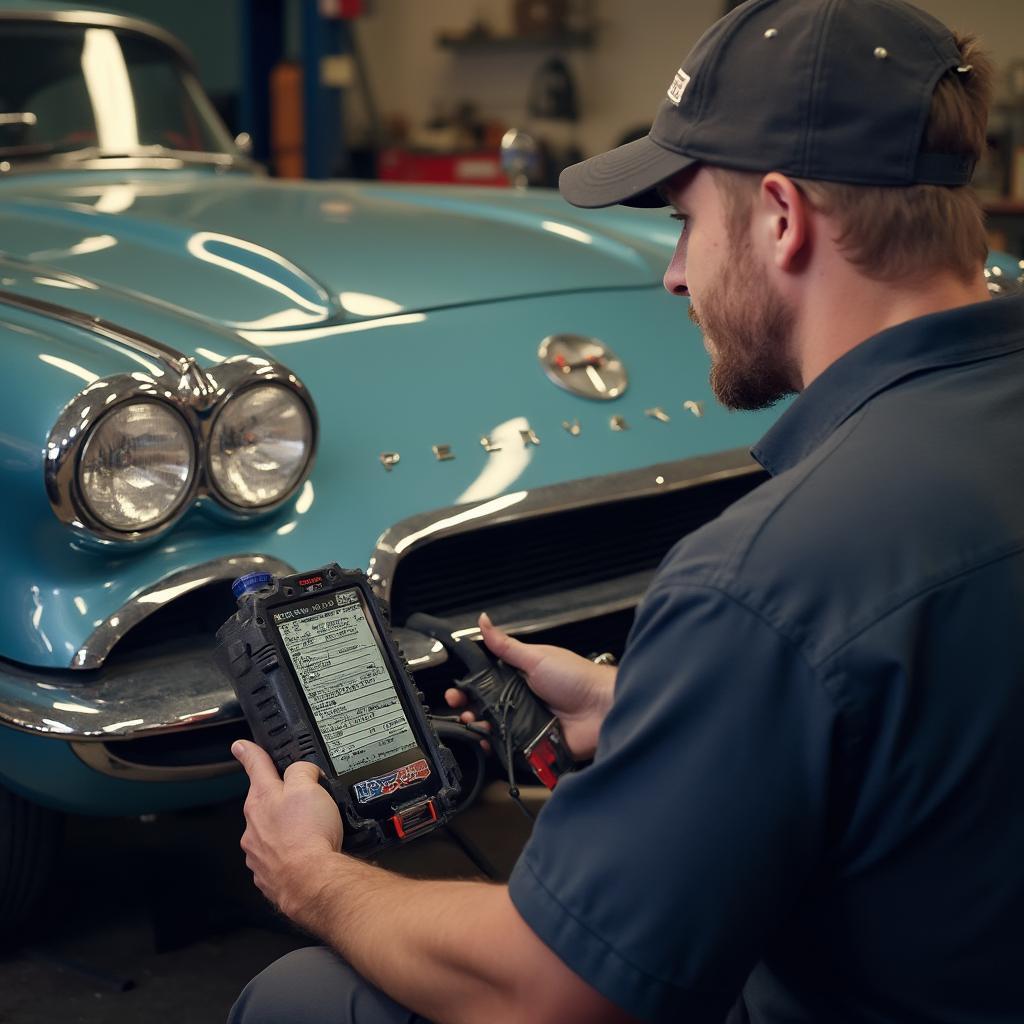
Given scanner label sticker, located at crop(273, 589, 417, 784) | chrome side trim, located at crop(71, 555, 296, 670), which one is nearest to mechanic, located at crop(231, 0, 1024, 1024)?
scanner label sticker, located at crop(273, 589, 417, 784)

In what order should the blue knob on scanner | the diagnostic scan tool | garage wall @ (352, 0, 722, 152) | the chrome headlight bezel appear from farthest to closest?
garage wall @ (352, 0, 722, 152) → the chrome headlight bezel → the blue knob on scanner → the diagnostic scan tool

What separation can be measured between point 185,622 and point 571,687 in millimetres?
571

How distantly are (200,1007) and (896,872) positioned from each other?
132 cm

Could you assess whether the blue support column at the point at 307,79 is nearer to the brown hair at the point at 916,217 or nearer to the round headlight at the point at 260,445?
the round headlight at the point at 260,445

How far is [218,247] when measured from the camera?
243 cm

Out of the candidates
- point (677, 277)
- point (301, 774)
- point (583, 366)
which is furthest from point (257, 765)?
point (583, 366)

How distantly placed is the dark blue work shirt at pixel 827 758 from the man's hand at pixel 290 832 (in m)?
0.34

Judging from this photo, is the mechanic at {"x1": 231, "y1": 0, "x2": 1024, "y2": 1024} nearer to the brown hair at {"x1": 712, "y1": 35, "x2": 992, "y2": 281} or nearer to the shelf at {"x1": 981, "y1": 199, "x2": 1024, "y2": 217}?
the brown hair at {"x1": 712, "y1": 35, "x2": 992, "y2": 281}

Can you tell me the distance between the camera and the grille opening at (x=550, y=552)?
6.82 feet

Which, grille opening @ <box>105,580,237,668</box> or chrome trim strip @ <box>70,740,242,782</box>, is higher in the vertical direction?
grille opening @ <box>105,580,237,668</box>

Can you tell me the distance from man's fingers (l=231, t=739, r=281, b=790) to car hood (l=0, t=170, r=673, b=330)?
0.83 meters

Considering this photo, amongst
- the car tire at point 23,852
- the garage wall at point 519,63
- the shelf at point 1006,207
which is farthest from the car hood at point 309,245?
the garage wall at point 519,63

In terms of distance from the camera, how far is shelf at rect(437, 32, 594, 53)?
9.59 metres

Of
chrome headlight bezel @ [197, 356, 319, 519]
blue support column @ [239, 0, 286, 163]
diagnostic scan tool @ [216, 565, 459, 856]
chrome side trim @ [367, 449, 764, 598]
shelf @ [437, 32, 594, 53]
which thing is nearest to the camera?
diagnostic scan tool @ [216, 565, 459, 856]
